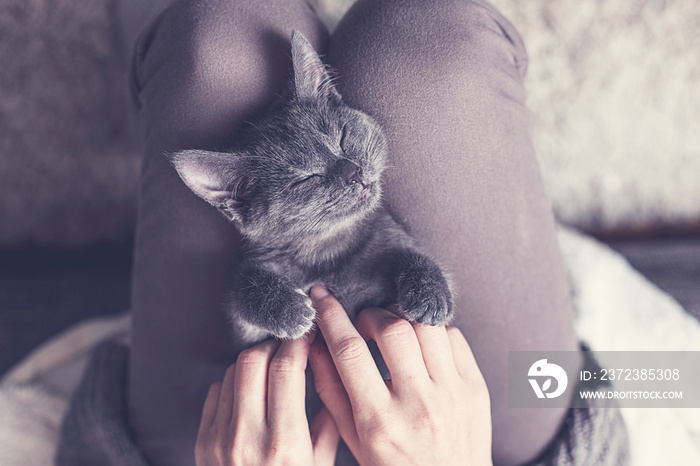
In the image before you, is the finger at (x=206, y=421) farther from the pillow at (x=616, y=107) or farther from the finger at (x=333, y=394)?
the pillow at (x=616, y=107)

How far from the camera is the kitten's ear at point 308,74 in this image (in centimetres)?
96

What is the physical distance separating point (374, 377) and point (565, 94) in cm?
142

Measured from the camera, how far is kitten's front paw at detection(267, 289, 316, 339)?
37.2 inches

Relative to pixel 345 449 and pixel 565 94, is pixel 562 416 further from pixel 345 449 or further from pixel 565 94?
pixel 565 94

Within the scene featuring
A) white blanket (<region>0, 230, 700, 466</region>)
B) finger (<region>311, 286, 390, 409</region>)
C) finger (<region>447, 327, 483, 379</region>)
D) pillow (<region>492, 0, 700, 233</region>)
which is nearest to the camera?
finger (<region>311, 286, 390, 409</region>)

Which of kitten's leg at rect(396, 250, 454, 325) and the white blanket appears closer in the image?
kitten's leg at rect(396, 250, 454, 325)

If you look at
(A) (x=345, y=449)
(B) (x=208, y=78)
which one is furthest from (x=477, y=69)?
(A) (x=345, y=449)

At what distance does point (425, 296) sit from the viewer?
0.94 m

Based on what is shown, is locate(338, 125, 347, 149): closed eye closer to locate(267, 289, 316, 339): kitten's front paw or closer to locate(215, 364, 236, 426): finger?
locate(267, 289, 316, 339): kitten's front paw

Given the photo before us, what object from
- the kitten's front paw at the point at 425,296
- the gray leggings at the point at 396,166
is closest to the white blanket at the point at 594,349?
the gray leggings at the point at 396,166

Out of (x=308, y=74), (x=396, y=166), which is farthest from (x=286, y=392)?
(x=308, y=74)

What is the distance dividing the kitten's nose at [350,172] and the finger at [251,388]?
45cm

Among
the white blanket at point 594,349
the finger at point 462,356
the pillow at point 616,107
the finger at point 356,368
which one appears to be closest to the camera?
the finger at point 356,368

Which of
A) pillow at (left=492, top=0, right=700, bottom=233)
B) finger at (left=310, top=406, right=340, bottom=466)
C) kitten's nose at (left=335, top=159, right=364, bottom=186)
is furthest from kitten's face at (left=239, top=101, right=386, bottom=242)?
pillow at (left=492, top=0, right=700, bottom=233)
